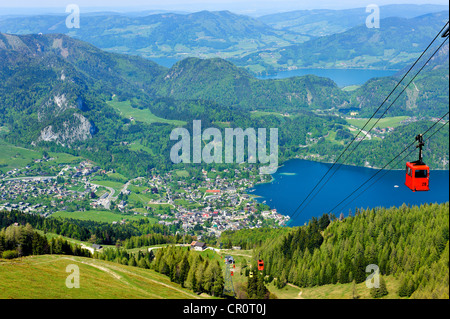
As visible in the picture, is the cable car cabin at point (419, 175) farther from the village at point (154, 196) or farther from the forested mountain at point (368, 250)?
the village at point (154, 196)

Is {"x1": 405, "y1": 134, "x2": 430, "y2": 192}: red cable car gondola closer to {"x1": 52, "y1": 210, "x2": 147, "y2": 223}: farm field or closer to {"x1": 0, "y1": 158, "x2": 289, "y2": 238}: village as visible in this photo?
{"x1": 0, "y1": 158, "x2": 289, "y2": 238}: village

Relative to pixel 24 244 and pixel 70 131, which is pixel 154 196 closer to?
pixel 24 244

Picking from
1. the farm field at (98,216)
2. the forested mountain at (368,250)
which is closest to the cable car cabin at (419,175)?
the forested mountain at (368,250)

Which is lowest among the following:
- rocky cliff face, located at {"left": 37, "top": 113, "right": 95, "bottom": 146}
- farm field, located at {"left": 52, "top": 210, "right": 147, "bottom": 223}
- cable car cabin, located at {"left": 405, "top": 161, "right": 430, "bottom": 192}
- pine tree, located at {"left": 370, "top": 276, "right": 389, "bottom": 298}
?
farm field, located at {"left": 52, "top": 210, "right": 147, "bottom": 223}

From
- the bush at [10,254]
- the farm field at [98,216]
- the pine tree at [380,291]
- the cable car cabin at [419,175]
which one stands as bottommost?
the farm field at [98,216]

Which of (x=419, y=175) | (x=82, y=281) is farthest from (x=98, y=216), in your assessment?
(x=419, y=175)

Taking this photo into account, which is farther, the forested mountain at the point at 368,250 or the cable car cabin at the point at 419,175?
the forested mountain at the point at 368,250

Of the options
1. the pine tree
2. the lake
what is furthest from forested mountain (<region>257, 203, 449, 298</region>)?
the lake
